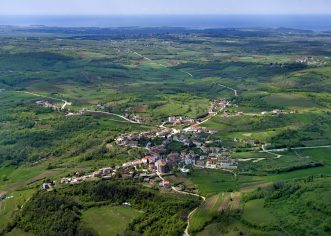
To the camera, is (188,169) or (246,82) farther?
(246,82)

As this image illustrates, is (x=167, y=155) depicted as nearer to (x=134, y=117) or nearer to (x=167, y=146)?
(x=167, y=146)

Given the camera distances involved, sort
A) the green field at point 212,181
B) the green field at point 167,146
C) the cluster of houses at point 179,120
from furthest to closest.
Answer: the cluster of houses at point 179,120, the green field at point 212,181, the green field at point 167,146

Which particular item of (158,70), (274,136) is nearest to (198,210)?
(274,136)

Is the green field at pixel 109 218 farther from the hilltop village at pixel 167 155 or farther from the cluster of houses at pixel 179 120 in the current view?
the cluster of houses at pixel 179 120

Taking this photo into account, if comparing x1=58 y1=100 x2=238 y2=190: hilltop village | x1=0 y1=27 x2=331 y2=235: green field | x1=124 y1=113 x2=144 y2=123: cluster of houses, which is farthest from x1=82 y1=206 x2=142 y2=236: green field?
x1=124 y1=113 x2=144 y2=123: cluster of houses

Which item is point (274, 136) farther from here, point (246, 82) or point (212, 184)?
point (246, 82)

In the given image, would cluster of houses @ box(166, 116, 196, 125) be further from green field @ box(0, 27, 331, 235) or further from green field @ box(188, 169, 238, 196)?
green field @ box(188, 169, 238, 196)

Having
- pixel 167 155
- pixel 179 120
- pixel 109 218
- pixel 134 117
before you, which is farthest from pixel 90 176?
pixel 134 117

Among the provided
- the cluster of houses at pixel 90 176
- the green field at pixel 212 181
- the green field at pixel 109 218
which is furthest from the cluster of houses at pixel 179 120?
the green field at pixel 109 218

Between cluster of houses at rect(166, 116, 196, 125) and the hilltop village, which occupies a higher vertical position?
the hilltop village
